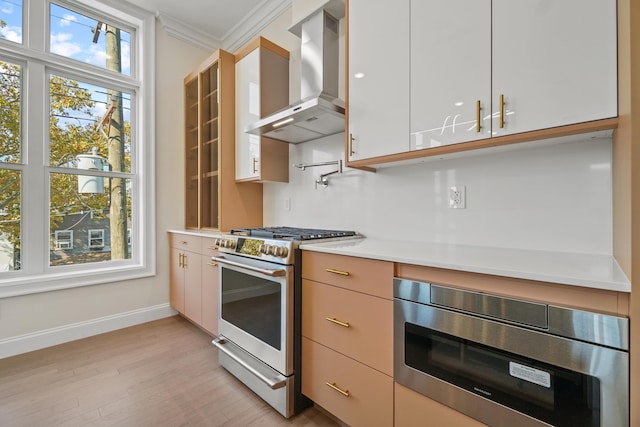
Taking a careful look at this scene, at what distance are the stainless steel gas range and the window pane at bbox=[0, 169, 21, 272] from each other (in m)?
1.77

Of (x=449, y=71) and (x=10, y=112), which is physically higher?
(x=10, y=112)

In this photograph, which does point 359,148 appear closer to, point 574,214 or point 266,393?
point 574,214

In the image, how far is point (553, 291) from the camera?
88cm

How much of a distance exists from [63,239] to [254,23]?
2707 mm

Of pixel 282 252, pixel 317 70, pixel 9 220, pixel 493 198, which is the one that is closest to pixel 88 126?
pixel 9 220

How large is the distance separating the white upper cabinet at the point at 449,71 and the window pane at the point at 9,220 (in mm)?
3085

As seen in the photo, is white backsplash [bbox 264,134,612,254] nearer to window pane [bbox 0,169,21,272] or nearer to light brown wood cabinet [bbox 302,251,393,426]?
light brown wood cabinet [bbox 302,251,393,426]

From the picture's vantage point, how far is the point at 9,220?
239 centimetres

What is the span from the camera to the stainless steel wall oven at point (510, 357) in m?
0.81

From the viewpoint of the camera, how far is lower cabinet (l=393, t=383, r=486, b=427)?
3.52ft

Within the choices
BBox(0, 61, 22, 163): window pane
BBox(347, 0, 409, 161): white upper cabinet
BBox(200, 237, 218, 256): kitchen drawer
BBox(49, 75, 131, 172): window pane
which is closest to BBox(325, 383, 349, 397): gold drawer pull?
BBox(347, 0, 409, 161): white upper cabinet

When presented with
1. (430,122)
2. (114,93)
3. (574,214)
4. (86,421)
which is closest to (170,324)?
(86,421)

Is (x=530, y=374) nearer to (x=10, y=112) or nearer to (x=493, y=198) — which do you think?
(x=493, y=198)

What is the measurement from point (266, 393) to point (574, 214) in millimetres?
1786
